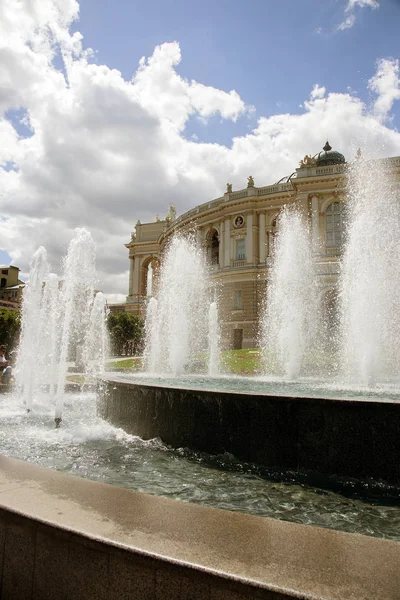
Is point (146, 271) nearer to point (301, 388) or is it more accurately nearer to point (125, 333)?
point (125, 333)

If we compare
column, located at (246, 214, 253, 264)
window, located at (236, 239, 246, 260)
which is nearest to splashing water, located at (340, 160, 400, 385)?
column, located at (246, 214, 253, 264)

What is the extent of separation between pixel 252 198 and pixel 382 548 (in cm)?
3353

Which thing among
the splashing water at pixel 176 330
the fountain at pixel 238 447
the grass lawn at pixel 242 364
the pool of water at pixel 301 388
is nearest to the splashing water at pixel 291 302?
the grass lawn at pixel 242 364

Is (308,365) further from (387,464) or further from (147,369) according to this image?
(387,464)

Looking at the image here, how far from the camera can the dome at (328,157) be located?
37.3 m

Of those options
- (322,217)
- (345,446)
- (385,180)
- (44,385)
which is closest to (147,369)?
(44,385)

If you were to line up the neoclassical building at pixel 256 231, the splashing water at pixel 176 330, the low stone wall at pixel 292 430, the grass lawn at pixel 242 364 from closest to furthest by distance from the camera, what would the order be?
the low stone wall at pixel 292 430 → the splashing water at pixel 176 330 → the grass lawn at pixel 242 364 → the neoclassical building at pixel 256 231

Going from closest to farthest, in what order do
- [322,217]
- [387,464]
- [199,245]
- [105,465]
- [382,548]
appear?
[382,548], [387,464], [105,465], [322,217], [199,245]

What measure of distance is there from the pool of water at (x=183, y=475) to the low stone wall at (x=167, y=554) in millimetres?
1323

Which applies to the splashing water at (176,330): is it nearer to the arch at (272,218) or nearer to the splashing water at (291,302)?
the splashing water at (291,302)

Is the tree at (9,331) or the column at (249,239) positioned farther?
the column at (249,239)

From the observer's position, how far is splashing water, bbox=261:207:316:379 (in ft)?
49.8

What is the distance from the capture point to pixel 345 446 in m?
4.21

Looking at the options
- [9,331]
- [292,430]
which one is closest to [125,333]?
[9,331]
